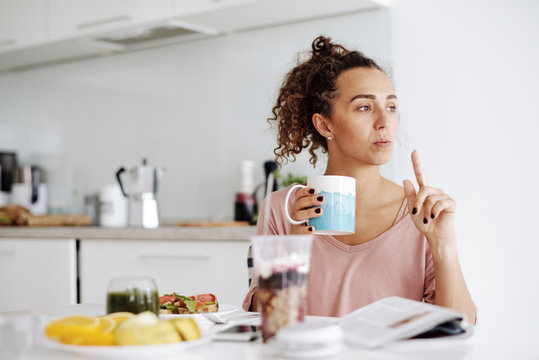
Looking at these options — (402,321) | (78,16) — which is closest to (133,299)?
(402,321)

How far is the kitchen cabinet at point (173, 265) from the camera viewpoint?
2498mm

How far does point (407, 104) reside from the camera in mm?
2543

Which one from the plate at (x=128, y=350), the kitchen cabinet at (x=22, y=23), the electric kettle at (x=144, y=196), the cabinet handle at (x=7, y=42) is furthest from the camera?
the cabinet handle at (x=7, y=42)

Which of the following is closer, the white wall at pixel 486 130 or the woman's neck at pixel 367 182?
the woman's neck at pixel 367 182

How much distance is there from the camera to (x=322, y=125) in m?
1.82

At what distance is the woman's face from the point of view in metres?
1.62

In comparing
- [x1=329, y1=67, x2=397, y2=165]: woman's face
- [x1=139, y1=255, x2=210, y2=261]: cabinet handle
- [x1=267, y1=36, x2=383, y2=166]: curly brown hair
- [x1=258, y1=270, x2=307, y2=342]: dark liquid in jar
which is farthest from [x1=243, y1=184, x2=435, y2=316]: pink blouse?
[x1=139, y1=255, x2=210, y2=261]: cabinet handle

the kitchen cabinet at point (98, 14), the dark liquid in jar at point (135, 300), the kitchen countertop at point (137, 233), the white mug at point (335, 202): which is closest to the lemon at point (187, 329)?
the dark liquid in jar at point (135, 300)

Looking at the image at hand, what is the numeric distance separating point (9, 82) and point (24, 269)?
147 cm

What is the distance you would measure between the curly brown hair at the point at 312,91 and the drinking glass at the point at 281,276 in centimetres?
92

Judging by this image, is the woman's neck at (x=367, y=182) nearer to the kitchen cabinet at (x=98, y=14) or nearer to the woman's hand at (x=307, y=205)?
the woman's hand at (x=307, y=205)

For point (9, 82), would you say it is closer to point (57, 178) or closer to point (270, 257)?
point (57, 178)

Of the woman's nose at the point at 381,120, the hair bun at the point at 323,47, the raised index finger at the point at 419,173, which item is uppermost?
the hair bun at the point at 323,47

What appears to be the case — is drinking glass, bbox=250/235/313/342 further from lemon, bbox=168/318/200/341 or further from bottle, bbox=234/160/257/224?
bottle, bbox=234/160/257/224
